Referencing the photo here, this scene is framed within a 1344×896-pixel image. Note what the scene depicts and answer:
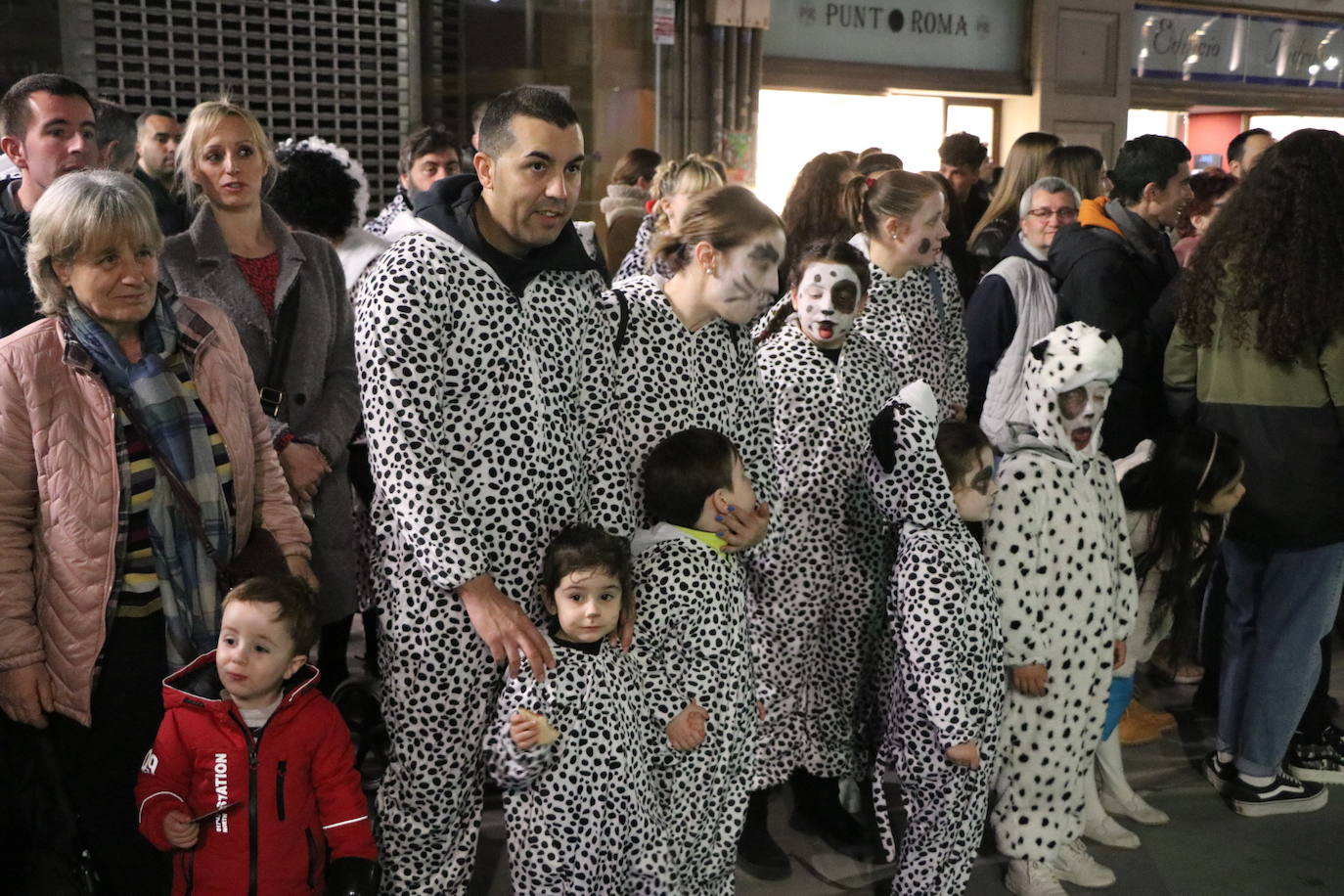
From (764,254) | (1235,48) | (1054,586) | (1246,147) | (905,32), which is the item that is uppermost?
(1235,48)

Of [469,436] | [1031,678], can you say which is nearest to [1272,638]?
[1031,678]

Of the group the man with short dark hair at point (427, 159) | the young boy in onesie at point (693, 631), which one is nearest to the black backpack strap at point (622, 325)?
the young boy in onesie at point (693, 631)

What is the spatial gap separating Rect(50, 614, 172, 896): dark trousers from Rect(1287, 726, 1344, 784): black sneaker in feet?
11.6

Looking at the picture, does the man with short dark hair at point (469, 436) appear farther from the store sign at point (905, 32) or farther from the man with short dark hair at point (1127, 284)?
the store sign at point (905, 32)

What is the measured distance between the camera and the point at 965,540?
10.4 feet

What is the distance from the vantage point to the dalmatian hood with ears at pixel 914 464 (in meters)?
3.14

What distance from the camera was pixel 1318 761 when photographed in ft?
14.0

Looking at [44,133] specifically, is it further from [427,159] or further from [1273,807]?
[1273,807]

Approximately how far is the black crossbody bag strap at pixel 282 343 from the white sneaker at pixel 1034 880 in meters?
2.33

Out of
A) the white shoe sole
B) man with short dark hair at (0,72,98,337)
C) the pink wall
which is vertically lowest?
the white shoe sole

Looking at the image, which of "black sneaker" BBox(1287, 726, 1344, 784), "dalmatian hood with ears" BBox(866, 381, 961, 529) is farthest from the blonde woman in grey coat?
"black sneaker" BBox(1287, 726, 1344, 784)

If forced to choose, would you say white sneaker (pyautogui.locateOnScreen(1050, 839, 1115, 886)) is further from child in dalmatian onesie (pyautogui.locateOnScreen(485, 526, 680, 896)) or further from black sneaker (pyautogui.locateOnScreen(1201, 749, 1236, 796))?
child in dalmatian onesie (pyautogui.locateOnScreen(485, 526, 680, 896))

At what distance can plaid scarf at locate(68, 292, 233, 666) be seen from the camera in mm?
2494

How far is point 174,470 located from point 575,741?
966 millimetres
